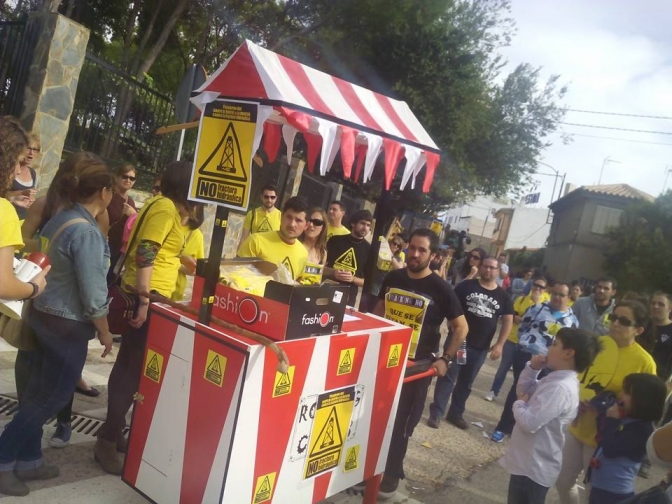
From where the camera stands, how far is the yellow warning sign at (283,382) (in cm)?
255

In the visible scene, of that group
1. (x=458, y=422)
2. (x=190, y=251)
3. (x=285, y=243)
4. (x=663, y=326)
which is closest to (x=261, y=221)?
(x=285, y=243)

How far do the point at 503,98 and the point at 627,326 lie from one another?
628 inches

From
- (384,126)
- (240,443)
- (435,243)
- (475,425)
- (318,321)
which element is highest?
(384,126)

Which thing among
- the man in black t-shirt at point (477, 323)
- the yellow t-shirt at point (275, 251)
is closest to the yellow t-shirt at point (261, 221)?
the man in black t-shirt at point (477, 323)

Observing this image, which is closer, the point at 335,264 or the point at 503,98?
the point at 335,264

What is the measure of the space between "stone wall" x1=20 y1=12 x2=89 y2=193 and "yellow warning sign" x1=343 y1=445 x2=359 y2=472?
501 centimetres

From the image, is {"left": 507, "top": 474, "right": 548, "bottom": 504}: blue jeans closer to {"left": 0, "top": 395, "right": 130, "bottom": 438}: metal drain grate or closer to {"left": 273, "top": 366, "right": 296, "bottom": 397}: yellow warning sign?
{"left": 273, "top": 366, "right": 296, "bottom": 397}: yellow warning sign

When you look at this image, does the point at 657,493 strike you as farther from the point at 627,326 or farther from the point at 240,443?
the point at 627,326

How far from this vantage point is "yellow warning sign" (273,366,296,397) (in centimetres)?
255

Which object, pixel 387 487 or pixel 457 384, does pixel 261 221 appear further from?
pixel 387 487

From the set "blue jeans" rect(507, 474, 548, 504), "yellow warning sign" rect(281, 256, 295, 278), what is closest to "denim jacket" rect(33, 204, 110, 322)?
"yellow warning sign" rect(281, 256, 295, 278)

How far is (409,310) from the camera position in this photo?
13.2 ft

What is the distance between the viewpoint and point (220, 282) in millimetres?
2979

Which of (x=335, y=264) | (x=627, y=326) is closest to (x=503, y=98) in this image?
(x=335, y=264)
